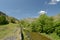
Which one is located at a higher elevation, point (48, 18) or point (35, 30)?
point (48, 18)

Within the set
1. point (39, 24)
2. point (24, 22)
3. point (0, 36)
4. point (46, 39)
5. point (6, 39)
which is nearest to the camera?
point (6, 39)

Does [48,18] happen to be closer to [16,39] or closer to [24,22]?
[24,22]

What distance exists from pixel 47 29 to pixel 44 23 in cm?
198

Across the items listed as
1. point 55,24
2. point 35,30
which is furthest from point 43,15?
point 55,24

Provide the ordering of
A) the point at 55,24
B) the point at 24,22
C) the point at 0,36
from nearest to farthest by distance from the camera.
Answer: the point at 0,36 < the point at 55,24 < the point at 24,22

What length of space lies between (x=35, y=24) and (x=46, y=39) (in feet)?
22.1

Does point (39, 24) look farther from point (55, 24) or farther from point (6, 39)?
point (6, 39)

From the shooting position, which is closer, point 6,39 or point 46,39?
point 6,39

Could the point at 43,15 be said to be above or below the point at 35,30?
above

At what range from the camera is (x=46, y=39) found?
20047mm

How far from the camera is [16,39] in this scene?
13.1 m

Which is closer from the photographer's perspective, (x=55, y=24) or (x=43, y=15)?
(x=55, y=24)

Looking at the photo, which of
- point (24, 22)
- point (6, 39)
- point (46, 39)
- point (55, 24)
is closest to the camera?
point (6, 39)

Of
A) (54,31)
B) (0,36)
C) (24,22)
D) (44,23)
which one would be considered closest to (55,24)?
(54,31)
